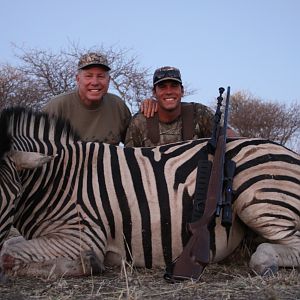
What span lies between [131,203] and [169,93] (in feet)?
5.20

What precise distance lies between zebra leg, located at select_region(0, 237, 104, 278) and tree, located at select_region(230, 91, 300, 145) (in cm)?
2048

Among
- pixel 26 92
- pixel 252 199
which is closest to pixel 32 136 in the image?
pixel 252 199

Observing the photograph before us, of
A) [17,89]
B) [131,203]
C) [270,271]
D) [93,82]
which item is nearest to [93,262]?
[131,203]

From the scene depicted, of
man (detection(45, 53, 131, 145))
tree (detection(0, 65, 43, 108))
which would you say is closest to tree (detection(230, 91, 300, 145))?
tree (detection(0, 65, 43, 108))

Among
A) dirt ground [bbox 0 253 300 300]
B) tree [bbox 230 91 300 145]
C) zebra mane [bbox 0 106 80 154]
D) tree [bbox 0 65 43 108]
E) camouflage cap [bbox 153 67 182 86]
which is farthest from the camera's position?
tree [bbox 230 91 300 145]

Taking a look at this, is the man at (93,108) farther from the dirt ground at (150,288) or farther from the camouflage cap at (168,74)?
the dirt ground at (150,288)

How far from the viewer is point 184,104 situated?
474 centimetres

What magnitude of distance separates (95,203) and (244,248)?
90 cm

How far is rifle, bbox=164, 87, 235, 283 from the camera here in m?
2.60

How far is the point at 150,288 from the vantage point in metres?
2.50

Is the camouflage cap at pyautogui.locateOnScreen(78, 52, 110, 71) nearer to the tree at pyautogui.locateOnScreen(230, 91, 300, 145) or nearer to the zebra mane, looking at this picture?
the zebra mane

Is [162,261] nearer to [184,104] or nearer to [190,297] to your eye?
[190,297]

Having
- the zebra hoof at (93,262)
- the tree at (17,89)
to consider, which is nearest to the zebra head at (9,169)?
the zebra hoof at (93,262)

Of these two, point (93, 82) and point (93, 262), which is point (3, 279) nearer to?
point (93, 262)
